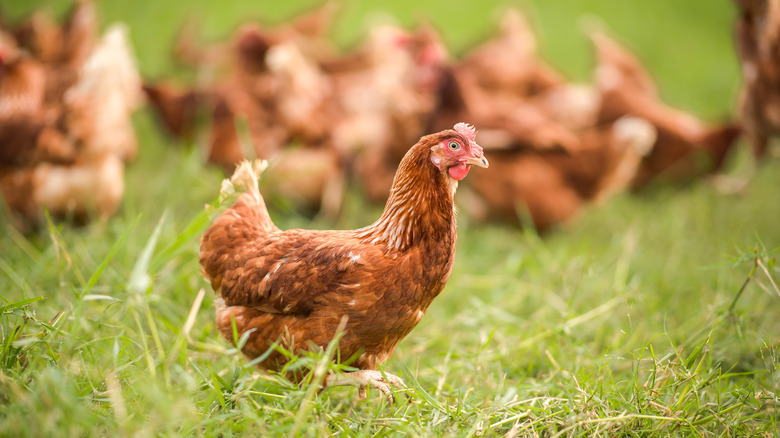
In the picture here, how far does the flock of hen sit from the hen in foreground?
81.4 inches

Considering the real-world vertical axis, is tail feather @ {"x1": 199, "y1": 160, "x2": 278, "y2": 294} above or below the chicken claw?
above

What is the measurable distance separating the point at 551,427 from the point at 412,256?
804 mm

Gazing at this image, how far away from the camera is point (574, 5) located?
10430 mm

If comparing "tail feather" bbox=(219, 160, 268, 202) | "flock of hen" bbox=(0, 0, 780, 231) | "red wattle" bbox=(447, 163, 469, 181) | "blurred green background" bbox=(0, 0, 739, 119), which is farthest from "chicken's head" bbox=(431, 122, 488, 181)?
"blurred green background" bbox=(0, 0, 739, 119)

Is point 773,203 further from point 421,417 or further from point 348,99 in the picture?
point 421,417

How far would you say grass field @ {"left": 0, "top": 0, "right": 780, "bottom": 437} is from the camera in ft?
5.99

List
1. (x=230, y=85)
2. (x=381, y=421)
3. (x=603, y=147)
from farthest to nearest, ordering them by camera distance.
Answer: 1. (x=230, y=85)
2. (x=603, y=147)
3. (x=381, y=421)

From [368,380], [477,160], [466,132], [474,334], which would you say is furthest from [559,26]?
[368,380]

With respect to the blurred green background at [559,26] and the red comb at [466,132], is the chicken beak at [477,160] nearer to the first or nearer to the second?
the red comb at [466,132]

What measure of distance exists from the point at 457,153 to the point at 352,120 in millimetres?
3592

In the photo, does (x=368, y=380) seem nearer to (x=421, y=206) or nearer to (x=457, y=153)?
(x=421, y=206)

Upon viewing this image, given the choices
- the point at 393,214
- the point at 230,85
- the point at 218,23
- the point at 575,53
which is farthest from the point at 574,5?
the point at 393,214

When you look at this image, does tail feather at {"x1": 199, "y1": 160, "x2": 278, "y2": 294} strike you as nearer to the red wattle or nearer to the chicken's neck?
the chicken's neck

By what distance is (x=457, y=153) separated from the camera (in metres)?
1.93
